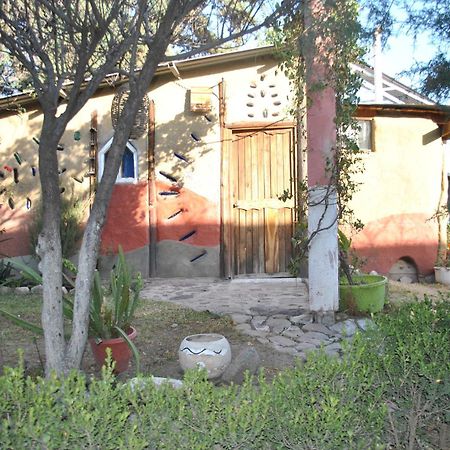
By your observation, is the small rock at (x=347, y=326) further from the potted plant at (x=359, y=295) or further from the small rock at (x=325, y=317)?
the potted plant at (x=359, y=295)

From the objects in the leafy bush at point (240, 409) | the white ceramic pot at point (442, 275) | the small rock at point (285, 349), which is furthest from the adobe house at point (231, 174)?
the leafy bush at point (240, 409)

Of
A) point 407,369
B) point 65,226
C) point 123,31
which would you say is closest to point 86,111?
point 65,226

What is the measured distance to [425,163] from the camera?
8.09 meters

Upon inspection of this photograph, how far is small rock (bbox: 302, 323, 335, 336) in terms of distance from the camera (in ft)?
15.6

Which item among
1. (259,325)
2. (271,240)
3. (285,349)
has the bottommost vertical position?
(285,349)

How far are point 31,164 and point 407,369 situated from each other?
7.59 meters

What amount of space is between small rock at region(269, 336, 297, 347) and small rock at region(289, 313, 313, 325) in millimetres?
359

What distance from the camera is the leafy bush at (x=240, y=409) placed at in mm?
1616

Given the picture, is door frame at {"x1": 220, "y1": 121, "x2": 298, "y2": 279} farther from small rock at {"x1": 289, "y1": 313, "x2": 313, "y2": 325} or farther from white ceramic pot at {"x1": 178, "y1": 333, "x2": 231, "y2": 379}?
white ceramic pot at {"x1": 178, "y1": 333, "x2": 231, "y2": 379}

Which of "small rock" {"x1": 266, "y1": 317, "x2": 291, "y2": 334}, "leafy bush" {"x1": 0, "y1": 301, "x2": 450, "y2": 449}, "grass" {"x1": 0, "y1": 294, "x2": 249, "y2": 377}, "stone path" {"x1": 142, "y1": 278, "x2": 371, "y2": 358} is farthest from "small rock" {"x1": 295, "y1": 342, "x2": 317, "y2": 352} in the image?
"leafy bush" {"x1": 0, "y1": 301, "x2": 450, "y2": 449}

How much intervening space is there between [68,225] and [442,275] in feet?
19.3

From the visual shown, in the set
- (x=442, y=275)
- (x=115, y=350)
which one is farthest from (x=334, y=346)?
(x=442, y=275)

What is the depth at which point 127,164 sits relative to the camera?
827 cm

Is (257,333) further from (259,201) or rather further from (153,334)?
(259,201)
